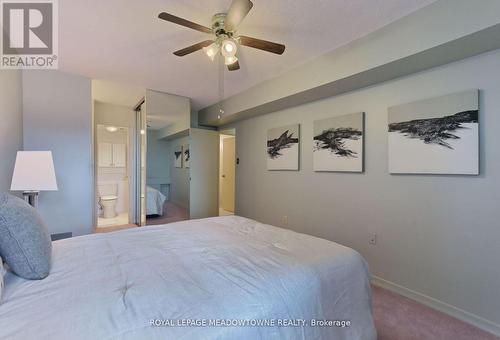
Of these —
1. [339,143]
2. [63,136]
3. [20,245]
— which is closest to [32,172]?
Result: [63,136]

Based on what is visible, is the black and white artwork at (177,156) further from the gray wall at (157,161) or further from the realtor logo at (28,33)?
the realtor logo at (28,33)

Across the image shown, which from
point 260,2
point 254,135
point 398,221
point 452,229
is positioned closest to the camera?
point 260,2

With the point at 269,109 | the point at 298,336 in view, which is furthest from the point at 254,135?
the point at 298,336

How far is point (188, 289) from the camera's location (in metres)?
1.00

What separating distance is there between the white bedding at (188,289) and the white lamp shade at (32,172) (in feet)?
2.94

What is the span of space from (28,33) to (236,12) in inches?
80.5

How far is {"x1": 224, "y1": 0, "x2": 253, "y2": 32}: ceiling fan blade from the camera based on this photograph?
1524mm

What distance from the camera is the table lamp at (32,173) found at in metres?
2.06

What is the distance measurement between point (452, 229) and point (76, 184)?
4.31 meters

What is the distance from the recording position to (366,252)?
2654 mm

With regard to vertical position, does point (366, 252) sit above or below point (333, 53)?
below

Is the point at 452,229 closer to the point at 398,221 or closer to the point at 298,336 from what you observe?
the point at 398,221

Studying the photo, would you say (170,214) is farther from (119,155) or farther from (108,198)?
(119,155)

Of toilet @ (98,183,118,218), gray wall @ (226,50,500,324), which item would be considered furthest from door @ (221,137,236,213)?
gray wall @ (226,50,500,324)
